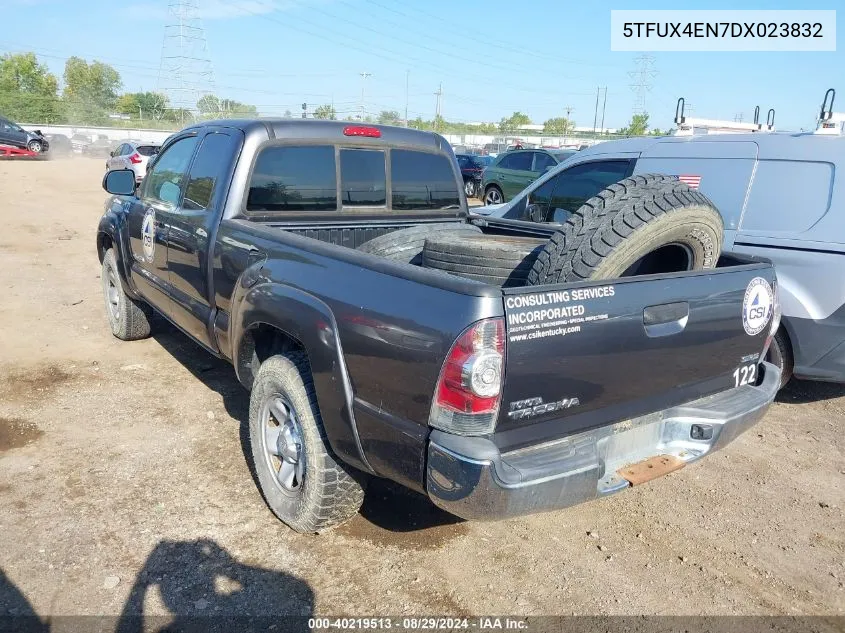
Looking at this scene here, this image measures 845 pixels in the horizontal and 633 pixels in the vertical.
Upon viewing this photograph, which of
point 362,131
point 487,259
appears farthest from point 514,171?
point 487,259

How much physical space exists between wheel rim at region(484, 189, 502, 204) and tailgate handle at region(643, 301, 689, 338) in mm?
14870

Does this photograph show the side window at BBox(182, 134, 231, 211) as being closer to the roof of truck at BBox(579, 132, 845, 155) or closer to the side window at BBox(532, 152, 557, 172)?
the roof of truck at BBox(579, 132, 845, 155)

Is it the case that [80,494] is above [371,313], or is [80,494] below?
below

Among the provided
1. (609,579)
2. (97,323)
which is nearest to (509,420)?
(609,579)

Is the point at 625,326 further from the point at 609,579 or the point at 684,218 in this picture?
the point at 609,579

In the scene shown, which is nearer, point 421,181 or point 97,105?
point 421,181

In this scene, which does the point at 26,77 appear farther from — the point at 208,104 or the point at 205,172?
the point at 205,172

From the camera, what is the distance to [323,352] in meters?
2.61

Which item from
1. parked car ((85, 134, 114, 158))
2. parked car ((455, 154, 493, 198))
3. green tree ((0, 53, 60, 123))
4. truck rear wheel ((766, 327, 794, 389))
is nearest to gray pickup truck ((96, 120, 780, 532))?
truck rear wheel ((766, 327, 794, 389))

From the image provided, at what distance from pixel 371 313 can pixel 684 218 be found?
1.45 m

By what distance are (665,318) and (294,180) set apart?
227cm

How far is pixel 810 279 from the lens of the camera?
4.18 meters

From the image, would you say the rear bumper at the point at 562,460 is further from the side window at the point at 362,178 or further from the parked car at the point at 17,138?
the parked car at the point at 17,138

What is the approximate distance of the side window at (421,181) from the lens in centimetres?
428
